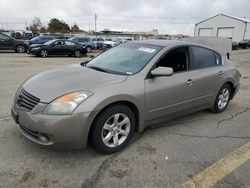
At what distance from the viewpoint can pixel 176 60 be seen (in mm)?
4668

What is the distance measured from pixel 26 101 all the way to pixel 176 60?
2.49 m

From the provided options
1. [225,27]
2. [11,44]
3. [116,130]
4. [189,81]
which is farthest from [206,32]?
[116,130]

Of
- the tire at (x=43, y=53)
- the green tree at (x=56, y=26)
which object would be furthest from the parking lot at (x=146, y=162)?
the green tree at (x=56, y=26)

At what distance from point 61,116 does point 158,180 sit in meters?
1.35

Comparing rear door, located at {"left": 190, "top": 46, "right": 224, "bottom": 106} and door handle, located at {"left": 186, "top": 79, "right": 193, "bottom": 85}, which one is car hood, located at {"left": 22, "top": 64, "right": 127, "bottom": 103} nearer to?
door handle, located at {"left": 186, "top": 79, "right": 193, "bottom": 85}

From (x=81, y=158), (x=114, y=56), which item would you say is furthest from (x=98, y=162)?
(x=114, y=56)

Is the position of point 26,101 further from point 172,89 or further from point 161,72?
point 172,89

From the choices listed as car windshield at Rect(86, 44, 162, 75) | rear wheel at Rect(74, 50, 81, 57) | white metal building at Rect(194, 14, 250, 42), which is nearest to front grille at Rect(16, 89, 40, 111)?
car windshield at Rect(86, 44, 162, 75)

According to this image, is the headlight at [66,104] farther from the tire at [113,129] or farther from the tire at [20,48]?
the tire at [20,48]

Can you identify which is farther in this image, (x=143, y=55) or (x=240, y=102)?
(x=240, y=102)

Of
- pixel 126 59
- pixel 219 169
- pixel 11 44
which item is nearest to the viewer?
pixel 219 169

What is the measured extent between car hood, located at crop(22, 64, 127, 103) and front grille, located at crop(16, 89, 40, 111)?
1.8 inches

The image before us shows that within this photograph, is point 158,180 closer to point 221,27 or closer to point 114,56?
point 114,56

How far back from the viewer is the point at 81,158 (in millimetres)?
3645
